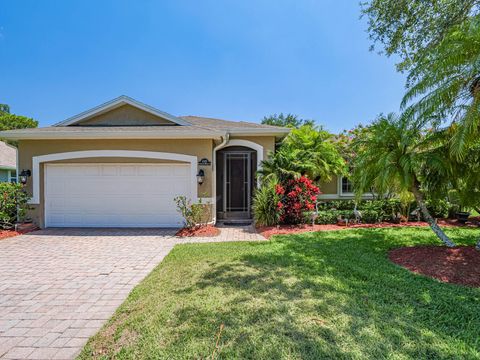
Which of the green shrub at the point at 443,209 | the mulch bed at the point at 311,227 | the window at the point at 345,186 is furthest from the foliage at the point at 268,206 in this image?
the green shrub at the point at 443,209

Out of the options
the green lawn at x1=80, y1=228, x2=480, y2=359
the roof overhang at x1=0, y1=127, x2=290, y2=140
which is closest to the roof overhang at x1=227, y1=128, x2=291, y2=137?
the roof overhang at x1=0, y1=127, x2=290, y2=140

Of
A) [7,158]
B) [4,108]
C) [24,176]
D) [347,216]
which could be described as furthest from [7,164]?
[4,108]

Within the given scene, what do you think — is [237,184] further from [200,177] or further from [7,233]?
[7,233]

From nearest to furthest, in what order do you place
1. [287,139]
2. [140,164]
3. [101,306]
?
[101,306]
[140,164]
[287,139]

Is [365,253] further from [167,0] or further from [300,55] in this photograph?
[167,0]

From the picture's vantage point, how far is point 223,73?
1398 cm

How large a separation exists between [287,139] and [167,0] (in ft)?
24.5

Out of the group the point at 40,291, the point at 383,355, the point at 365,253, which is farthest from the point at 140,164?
the point at 383,355

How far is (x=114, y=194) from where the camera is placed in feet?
29.3

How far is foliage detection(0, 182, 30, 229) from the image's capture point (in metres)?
8.03

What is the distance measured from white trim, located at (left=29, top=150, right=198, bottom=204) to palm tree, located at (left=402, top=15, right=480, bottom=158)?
6.82m

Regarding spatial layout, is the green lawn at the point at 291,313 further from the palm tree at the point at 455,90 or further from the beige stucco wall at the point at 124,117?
the beige stucco wall at the point at 124,117

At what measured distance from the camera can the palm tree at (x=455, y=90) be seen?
4383 millimetres

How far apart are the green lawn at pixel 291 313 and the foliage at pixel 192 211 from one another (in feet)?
9.81
